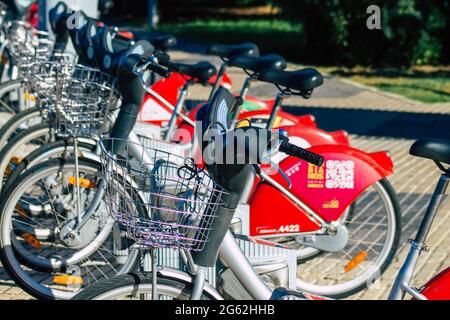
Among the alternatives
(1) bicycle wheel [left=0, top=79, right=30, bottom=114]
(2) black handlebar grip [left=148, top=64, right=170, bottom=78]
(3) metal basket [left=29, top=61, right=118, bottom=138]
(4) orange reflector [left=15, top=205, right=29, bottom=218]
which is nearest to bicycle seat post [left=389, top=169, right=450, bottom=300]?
(2) black handlebar grip [left=148, top=64, right=170, bottom=78]

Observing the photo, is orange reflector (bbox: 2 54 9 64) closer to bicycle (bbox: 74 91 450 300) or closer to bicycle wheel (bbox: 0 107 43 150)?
bicycle wheel (bbox: 0 107 43 150)

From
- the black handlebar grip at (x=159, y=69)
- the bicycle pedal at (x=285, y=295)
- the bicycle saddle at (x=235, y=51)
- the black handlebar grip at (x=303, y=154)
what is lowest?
the bicycle pedal at (x=285, y=295)

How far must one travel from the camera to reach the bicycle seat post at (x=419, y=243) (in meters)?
3.24

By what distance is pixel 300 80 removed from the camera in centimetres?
499

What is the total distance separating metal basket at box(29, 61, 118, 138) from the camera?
467 centimetres

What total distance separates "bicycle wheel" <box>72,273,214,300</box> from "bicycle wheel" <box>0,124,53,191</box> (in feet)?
8.44

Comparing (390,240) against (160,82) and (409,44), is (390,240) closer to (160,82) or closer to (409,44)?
(160,82)

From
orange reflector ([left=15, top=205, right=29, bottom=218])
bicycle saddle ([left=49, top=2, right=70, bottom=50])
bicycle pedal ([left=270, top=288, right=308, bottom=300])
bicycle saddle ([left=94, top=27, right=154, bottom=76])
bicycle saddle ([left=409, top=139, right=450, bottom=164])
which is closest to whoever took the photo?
bicycle saddle ([left=409, top=139, right=450, bottom=164])

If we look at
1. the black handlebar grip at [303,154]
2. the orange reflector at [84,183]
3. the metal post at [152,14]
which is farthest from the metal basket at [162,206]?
the metal post at [152,14]

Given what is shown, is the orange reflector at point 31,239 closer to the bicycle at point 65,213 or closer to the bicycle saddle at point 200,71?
the bicycle at point 65,213

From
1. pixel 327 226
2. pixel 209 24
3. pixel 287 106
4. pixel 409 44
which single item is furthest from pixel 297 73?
pixel 209 24

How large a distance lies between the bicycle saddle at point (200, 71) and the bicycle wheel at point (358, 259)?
1.36 metres

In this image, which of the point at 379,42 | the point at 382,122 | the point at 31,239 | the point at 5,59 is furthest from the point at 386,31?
the point at 31,239

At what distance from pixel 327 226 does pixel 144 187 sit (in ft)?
6.48
